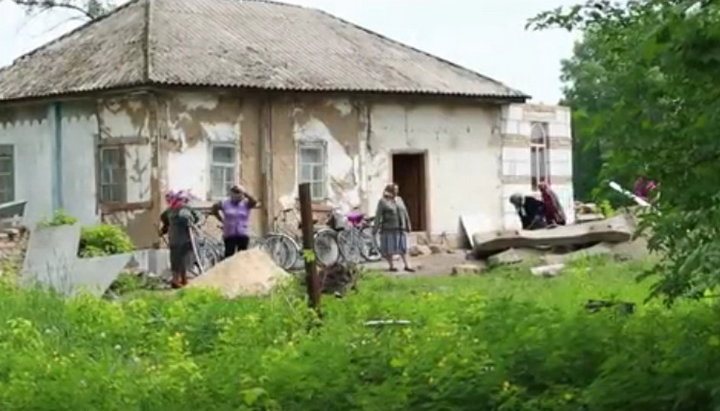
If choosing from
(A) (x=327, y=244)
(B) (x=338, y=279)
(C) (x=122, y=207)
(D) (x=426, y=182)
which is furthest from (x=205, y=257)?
(D) (x=426, y=182)

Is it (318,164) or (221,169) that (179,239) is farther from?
(318,164)

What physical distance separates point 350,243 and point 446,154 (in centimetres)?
427

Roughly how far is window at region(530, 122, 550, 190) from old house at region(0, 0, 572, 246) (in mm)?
87

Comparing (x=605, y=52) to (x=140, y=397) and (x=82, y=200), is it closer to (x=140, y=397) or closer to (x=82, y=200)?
(x=140, y=397)

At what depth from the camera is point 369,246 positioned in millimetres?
26469

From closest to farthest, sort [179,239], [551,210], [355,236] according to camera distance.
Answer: [179,239] → [355,236] → [551,210]

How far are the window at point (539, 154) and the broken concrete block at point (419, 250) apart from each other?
13.1ft

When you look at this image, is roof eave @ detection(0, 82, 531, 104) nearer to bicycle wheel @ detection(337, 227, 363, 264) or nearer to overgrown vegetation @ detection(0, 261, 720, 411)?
bicycle wheel @ detection(337, 227, 363, 264)

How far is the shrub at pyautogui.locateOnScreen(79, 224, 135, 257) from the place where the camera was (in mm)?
22641

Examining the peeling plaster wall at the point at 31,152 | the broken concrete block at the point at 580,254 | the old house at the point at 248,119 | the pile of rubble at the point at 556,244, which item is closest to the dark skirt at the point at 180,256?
the old house at the point at 248,119

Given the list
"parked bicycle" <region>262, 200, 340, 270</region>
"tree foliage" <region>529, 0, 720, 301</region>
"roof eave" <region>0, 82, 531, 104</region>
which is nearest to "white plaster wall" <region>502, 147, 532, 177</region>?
"roof eave" <region>0, 82, 531, 104</region>

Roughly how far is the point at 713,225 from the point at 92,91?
66.6 ft

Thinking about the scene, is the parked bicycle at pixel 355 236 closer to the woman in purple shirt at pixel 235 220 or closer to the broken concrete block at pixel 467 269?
the broken concrete block at pixel 467 269

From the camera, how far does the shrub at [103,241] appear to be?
74.3 feet
